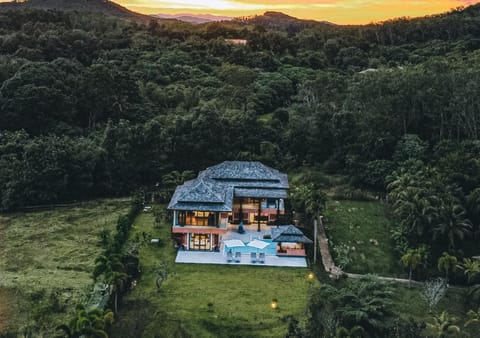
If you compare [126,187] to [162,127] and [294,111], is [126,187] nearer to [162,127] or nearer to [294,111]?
[162,127]

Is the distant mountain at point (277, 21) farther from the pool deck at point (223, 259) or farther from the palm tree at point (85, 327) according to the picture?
the palm tree at point (85, 327)

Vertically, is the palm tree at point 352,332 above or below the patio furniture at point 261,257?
above

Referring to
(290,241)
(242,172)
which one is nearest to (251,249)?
(290,241)

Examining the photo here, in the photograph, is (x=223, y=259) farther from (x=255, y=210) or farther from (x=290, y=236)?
(x=255, y=210)

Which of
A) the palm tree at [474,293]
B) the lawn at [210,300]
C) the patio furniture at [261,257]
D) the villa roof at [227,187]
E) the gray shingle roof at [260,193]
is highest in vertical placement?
the villa roof at [227,187]

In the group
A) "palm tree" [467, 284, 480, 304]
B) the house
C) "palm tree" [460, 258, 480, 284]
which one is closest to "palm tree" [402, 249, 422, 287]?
"palm tree" [460, 258, 480, 284]

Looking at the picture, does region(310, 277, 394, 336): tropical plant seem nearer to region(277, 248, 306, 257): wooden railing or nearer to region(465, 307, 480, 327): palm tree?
region(465, 307, 480, 327): palm tree

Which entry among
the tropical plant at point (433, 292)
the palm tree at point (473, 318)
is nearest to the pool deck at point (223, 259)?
the tropical plant at point (433, 292)
